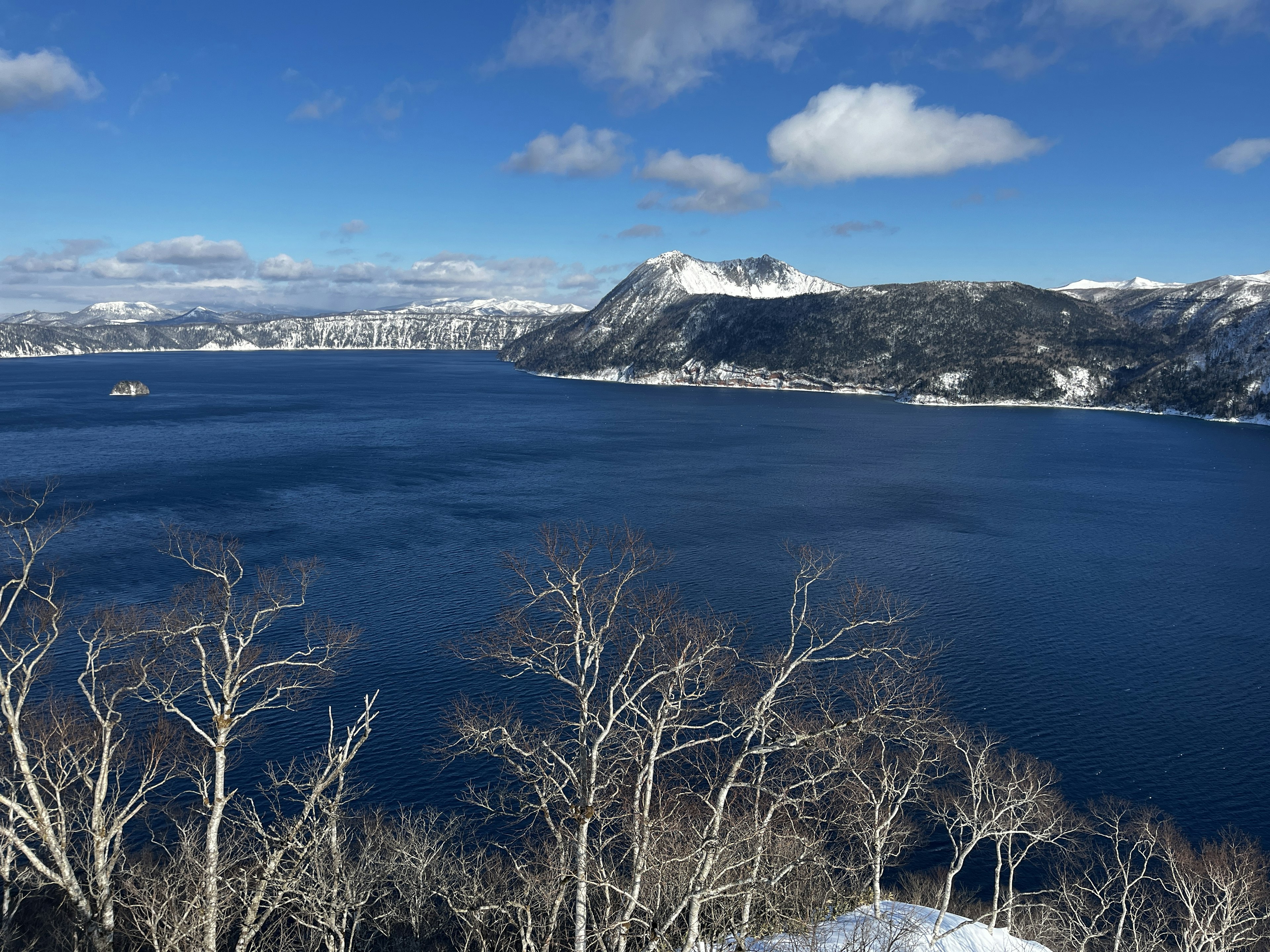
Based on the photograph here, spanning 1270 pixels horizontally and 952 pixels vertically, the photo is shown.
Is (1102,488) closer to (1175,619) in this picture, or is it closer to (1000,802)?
(1175,619)

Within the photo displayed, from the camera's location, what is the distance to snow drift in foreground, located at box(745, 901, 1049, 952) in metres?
23.9

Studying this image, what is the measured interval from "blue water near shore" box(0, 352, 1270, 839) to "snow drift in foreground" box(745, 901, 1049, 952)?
14.9 m

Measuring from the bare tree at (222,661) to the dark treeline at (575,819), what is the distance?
0.33 meters

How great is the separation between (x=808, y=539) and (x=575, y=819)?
2423 inches

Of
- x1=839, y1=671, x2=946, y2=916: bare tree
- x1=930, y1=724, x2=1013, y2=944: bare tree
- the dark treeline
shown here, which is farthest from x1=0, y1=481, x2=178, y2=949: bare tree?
x1=930, y1=724, x2=1013, y2=944: bare tree

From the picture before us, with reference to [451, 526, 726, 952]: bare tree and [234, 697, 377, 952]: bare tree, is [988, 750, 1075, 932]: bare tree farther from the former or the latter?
[234, 697, 377, 952]: bare tree

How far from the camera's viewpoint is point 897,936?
A: 22.8 m

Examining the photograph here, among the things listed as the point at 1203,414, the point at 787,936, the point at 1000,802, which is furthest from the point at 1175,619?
the point at 1203,414

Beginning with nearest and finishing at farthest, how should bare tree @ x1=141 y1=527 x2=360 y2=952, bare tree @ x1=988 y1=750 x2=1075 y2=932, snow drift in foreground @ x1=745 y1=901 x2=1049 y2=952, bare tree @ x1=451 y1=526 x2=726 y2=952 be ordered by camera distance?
bare tree @ x1=451 y1=526 x2=726 y2=952 < bare tree @ x1=141 y1=527 x2=360 y2=952 < snow drift in foreground @ x1=745 y1=901 x2=1049 y2=952 < bare tree @ x1=988 y1=750 x2=1075 y2=932

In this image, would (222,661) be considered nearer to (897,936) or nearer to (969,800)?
(897,936)

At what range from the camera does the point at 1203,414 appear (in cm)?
19650

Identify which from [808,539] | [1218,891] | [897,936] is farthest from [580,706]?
[808,539]

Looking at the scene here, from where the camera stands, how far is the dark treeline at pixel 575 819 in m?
21.5

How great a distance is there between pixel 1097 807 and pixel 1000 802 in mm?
7266
